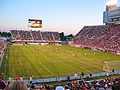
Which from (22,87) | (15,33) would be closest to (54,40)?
(15,33)

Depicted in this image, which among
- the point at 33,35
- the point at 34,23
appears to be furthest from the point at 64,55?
the point at 33,35

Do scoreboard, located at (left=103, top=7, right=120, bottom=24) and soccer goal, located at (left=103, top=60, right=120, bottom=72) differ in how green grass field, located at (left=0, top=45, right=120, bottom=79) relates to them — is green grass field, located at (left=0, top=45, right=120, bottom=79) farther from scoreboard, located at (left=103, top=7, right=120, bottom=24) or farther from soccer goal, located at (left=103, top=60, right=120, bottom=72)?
scoreboard, located at (left=103, top=7, right=120, bottom=24)

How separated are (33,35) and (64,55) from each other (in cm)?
5943

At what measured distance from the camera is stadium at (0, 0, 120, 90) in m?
18.9

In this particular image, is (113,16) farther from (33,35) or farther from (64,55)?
(33,35)

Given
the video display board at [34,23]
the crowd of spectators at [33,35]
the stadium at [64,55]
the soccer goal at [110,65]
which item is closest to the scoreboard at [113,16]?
the stadium at [64,55]

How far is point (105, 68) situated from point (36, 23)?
211ft

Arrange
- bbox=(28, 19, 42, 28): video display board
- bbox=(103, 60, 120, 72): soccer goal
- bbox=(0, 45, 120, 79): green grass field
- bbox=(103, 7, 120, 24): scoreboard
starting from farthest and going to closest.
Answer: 1. bbox=(28, 19, 42, 28): video display board
2. bbox=(103, 7, 120, 24): scoreboard
3. bbox=(103, 60, 120, 72): soccer goal
4. bbox=(0, 45, 120, 79): green grass field

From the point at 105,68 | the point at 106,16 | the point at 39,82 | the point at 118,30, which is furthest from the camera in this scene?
the point at 106,16

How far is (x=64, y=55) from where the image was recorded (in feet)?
122

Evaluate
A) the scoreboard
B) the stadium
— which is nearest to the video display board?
the stadium

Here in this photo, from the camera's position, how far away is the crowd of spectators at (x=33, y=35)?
85875 millimetres

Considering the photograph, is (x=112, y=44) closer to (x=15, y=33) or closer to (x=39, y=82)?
(x=39, y=82)

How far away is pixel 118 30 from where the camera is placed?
57656mm
